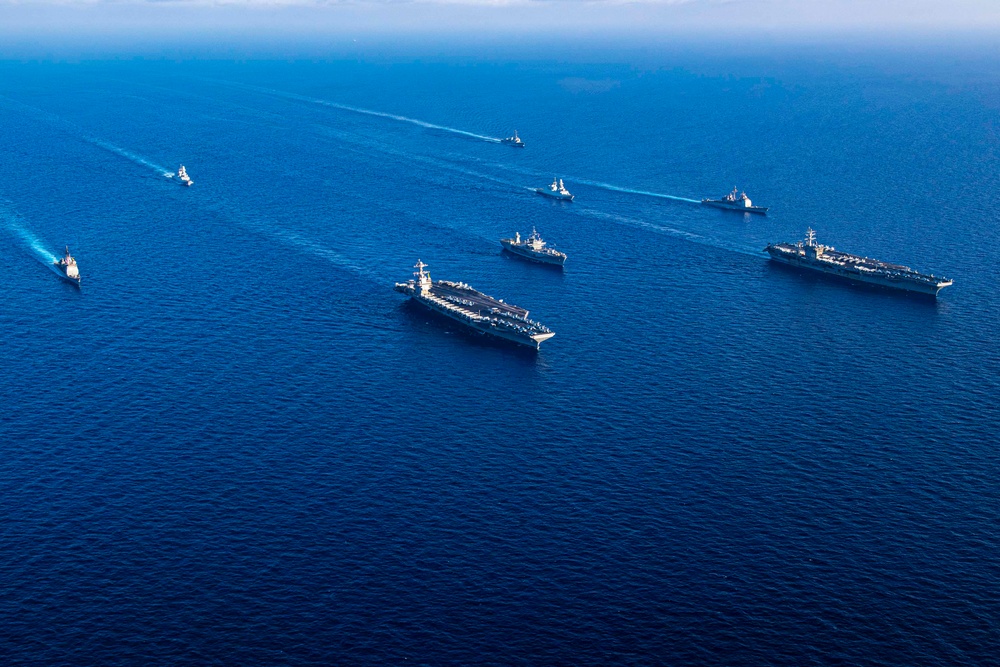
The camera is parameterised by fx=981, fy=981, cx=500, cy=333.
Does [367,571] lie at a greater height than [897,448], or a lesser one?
lesser

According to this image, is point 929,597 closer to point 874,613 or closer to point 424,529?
point 874,613

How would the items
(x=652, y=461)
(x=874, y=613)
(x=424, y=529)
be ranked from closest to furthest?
(x=874, y=613) < (x=424, y=529) < (x=652, y=461)

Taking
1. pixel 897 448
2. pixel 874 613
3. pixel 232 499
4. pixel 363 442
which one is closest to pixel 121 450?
pixel 232 499

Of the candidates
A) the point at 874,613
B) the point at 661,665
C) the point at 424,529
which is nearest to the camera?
the point at 661,665

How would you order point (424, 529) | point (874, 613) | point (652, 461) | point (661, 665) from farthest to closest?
point (652, 461), point (424, 529), point (874, 613), point (661, 665)

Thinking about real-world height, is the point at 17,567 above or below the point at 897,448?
below

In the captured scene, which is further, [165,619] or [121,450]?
[121,450]

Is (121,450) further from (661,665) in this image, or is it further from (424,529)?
(661,665)

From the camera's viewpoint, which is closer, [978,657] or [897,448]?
[978,657]

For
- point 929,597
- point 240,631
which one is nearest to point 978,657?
point 929,597
